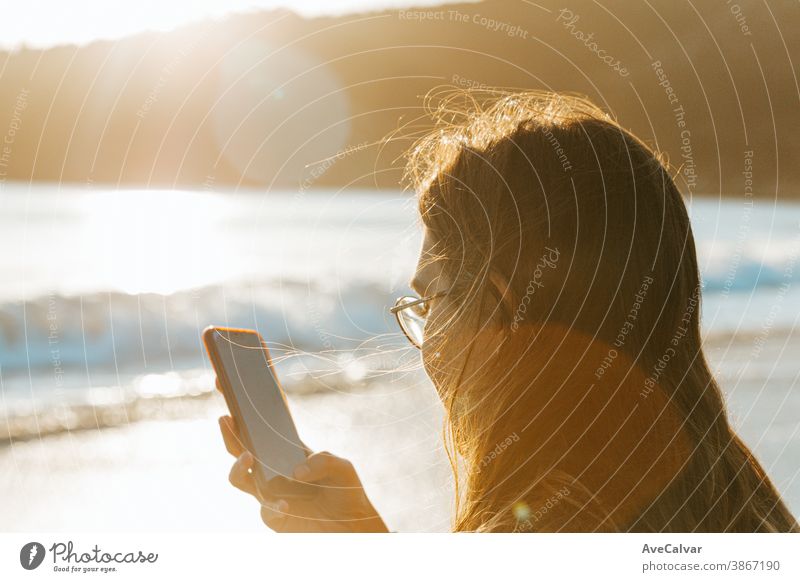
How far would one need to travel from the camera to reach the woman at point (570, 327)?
2.67ft

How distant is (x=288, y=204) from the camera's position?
1761 millimetres

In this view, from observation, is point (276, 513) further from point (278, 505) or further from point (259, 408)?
point (259, 408)

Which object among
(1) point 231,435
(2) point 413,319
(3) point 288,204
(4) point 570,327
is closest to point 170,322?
(3) point 288,204

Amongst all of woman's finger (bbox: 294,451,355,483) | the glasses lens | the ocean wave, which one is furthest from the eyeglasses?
the ocean wave

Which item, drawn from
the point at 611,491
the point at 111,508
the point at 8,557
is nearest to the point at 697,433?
the point at 611,491

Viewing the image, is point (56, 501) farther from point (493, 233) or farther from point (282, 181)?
point (493, 233)

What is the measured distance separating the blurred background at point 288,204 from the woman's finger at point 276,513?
44 cm

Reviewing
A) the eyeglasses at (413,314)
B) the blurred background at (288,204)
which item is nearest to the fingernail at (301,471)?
the eyeglasses at (413,314)

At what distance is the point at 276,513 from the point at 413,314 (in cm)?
36

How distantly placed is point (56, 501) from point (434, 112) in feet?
4.45

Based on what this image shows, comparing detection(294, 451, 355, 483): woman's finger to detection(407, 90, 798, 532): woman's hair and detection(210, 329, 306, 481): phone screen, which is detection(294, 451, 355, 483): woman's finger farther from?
detection(407, 90, 798, 532): woman's hair

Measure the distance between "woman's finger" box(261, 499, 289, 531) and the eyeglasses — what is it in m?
0.30

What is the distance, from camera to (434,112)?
4.09 feet

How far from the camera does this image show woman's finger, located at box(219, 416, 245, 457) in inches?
40.7
